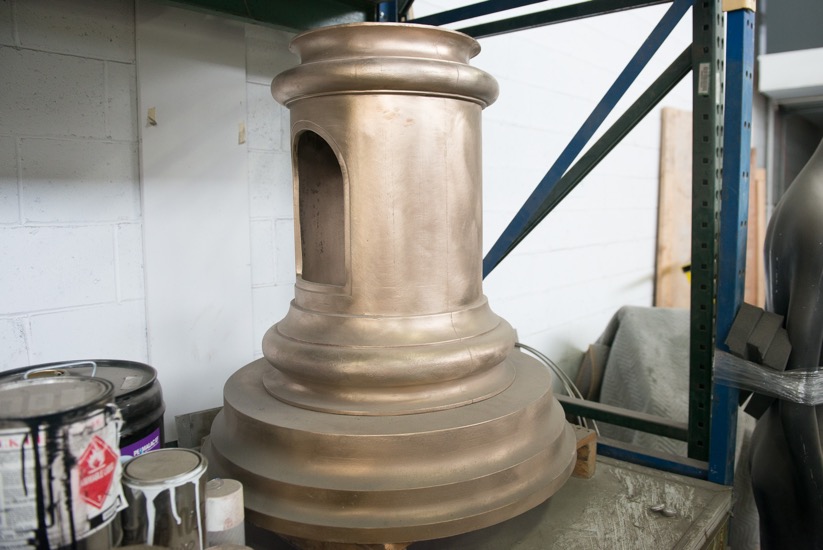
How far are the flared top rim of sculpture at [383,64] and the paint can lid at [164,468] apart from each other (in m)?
0.57

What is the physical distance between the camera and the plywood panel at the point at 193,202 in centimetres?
132

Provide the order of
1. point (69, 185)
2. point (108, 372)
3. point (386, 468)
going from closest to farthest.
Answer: point (386, 468) < point (108, 372) < point (69, 185)

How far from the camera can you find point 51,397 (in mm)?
667

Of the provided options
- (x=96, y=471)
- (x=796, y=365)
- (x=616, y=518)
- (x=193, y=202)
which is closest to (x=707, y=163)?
(x=796, y=365)

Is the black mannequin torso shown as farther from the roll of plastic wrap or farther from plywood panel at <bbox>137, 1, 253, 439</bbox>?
plywood panel at <bbox>137, 1, 253, 439</bbox>

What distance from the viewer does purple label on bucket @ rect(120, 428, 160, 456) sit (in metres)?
0.97

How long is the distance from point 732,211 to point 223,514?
99 cm

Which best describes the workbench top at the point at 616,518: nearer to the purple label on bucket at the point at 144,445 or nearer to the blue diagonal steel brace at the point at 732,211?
the blue diagonal steel brace at the point at 732,211

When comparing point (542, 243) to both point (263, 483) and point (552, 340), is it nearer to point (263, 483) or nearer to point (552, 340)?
point (552, 340)

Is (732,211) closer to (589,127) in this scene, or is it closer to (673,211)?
(589,127)

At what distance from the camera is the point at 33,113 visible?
1168 mm

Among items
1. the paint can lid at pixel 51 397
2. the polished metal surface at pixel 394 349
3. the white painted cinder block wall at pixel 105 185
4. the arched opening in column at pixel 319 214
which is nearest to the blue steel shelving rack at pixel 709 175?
the polished metal surface at pixel 394 349

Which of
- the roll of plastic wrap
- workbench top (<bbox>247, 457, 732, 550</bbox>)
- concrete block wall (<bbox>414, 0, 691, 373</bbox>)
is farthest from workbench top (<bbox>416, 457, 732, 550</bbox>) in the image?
concrete block wall (<bbox>414, 0, 691, 373</bbox>)

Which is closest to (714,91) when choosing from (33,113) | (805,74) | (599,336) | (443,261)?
(443,261)
